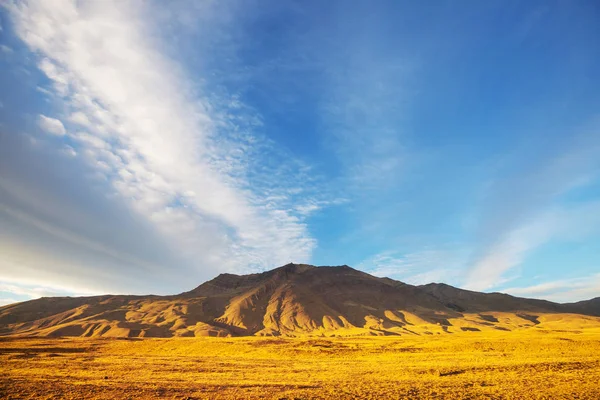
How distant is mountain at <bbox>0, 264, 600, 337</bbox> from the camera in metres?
119

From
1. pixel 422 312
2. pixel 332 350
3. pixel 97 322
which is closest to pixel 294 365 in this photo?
pixel 332 350

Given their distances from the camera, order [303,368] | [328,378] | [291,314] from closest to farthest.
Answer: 1. [328,378]
2. [303,368]
3. [291,314]

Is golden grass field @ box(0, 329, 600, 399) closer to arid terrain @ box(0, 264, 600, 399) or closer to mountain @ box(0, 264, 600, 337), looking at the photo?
arid terrain @ box(0, 264, 600, 399)

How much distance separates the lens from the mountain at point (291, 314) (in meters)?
119

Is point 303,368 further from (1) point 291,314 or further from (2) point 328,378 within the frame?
(1) point 291,314

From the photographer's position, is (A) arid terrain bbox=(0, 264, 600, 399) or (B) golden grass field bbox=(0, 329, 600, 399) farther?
(A) arid terrain bbox=(0, 264, 600, 399)

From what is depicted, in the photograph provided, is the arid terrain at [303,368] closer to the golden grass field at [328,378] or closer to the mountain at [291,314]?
the golden grass field at [328,378]

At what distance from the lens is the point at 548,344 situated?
41.8 meters

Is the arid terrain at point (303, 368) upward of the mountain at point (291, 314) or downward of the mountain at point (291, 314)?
downward

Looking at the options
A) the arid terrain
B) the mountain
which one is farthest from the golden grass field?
the mountain

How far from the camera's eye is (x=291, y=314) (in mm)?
145375

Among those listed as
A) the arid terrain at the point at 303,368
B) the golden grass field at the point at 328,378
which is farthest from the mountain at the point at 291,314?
the golden grass field at the point at 328,378

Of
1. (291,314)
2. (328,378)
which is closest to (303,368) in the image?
(328,378)

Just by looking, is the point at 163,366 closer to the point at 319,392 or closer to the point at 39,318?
the point at 319,392
